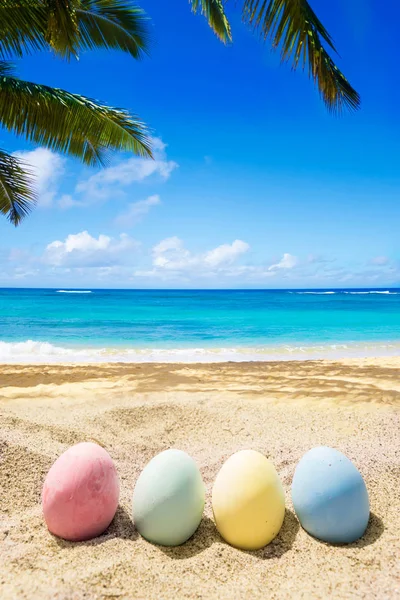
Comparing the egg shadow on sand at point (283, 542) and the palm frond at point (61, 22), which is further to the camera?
the palm frond at point (61, 22)

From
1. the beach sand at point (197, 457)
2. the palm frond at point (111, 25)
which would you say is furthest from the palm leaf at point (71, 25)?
the beach sand at point (197, 457)

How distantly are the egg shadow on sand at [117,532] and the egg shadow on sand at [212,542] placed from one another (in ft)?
0.76

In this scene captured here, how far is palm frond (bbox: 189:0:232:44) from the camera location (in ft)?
21.9

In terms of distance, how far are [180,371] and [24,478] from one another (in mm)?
5426

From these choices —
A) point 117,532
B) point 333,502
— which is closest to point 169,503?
point 117,532

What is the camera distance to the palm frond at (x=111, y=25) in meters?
7.40

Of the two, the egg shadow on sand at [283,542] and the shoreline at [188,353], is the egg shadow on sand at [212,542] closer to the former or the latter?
the egg shadow on sand at [283,542]

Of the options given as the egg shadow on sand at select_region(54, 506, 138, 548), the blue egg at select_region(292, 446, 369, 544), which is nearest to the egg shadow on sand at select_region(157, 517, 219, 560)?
the egg shadow on sand at select_region(54, 506, 138, 548)


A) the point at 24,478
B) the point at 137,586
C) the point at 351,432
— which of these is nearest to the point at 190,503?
the point at 137,586

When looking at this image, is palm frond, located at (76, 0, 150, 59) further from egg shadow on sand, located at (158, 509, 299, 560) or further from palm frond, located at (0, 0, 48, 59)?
egg shadow on sand, located at (158, 509, 299, 560)

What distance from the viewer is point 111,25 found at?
7.70m

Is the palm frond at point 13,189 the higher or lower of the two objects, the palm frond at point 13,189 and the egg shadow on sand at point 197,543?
the higher

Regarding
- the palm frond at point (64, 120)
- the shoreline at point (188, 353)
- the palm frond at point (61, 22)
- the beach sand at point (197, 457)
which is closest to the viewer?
the beach sand at point (197, 457)

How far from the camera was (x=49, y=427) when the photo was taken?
4086 millimetres
